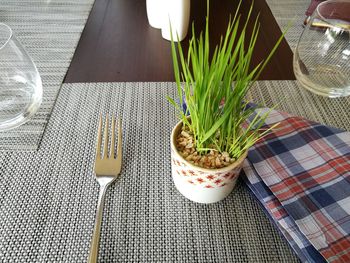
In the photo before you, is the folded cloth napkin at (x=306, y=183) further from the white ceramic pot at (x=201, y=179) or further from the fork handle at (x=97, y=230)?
the fork handle at (x=97, y=230)

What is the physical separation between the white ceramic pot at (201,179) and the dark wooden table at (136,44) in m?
0.21

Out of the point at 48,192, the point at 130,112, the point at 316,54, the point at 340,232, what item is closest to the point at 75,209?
the point at 48,192

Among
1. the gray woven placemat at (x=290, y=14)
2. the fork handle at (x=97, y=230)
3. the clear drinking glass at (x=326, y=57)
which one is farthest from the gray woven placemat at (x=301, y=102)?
the fork handle at (x=97, y=230)

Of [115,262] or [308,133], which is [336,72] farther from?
[115,262]

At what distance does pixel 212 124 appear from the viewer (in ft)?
0.88

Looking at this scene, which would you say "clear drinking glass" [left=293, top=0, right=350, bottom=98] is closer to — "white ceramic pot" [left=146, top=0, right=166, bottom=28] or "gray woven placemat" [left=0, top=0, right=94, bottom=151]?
"white ceramic pot" [left=146, top=0, right=166, bottom=28]

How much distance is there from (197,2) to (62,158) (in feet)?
1.50

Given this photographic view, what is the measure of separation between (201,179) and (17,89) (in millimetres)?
297

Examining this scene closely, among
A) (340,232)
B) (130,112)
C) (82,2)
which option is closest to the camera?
(340,232)

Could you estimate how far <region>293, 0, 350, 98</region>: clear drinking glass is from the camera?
0.44 m

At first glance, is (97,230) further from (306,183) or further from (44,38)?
(44,38)

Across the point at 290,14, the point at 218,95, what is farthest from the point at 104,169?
the point at 290,14

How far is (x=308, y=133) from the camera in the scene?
0.35m

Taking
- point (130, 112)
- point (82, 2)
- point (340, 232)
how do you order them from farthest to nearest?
1. point (82, 2)
2. point (130, 112)
3. point (340, 232)
